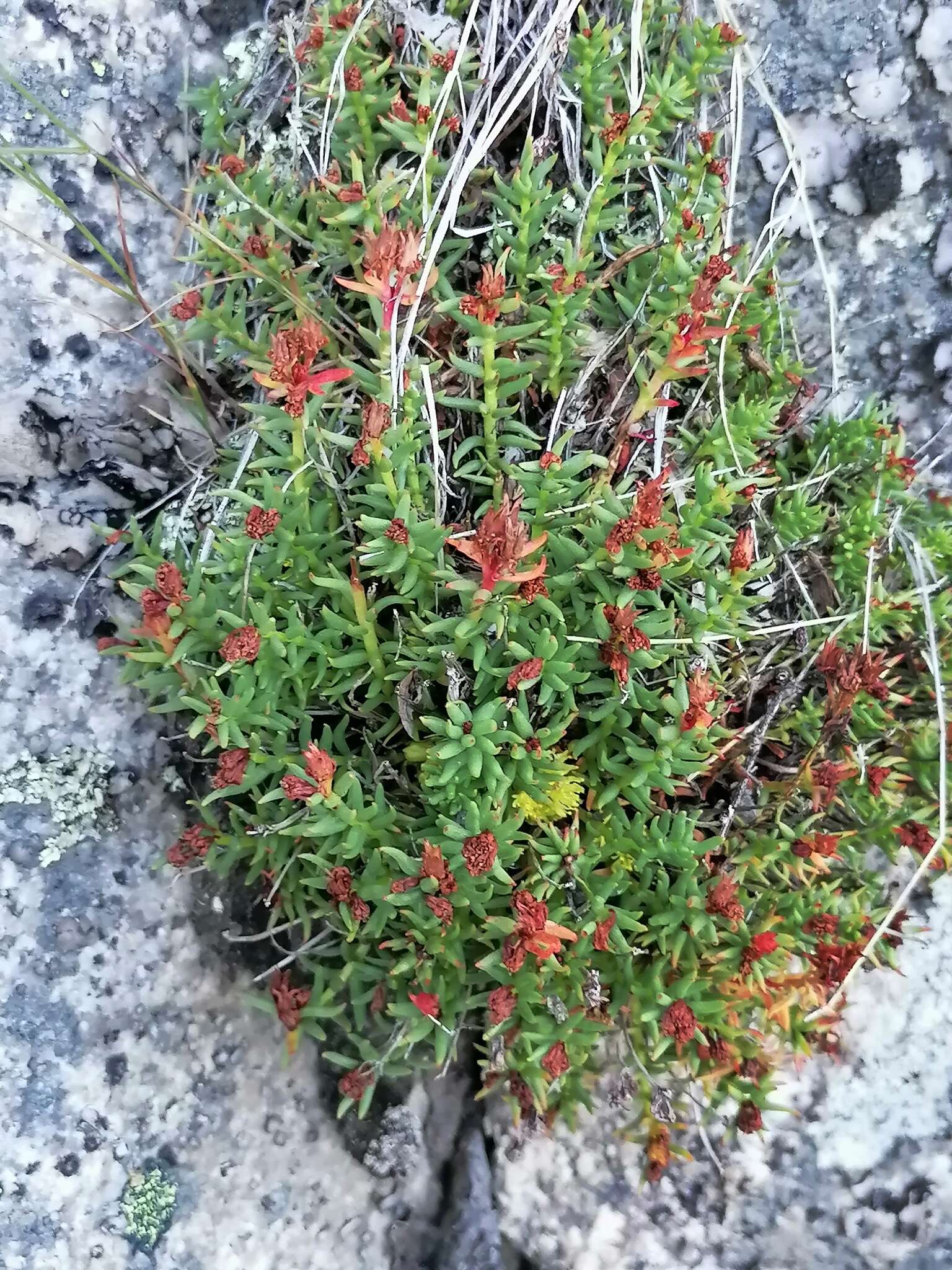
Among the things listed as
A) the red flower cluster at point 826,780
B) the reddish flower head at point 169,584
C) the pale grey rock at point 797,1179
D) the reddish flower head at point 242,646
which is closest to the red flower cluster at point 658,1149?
the pale grey rock at point 797,1179

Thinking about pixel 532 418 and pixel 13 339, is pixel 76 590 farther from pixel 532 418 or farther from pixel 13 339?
pixel 532 418

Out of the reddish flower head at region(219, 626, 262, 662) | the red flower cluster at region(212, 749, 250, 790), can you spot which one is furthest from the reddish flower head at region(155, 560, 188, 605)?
the red flower cluster at region(212, 749, 250, 790)

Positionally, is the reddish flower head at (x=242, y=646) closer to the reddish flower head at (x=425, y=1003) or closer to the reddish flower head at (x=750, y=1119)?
the reddish flower head at (x=425, y=1003)

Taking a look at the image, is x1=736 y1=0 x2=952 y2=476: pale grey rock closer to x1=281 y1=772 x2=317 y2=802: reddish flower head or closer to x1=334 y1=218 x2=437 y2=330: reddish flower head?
x1=334 y1=218 x2=437 y2=330: reddish flower head

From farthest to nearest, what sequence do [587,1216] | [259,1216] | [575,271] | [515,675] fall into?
[587,1216]
[259,1216]
[575,271]
[515,675]

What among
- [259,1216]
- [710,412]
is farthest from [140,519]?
[259,1216]

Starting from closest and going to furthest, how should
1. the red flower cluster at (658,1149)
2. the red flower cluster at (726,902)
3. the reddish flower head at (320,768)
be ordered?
the reddish flower head at (320,768)
the red flower cluster at (726,902)
the red flower cluster at (658,1149)
